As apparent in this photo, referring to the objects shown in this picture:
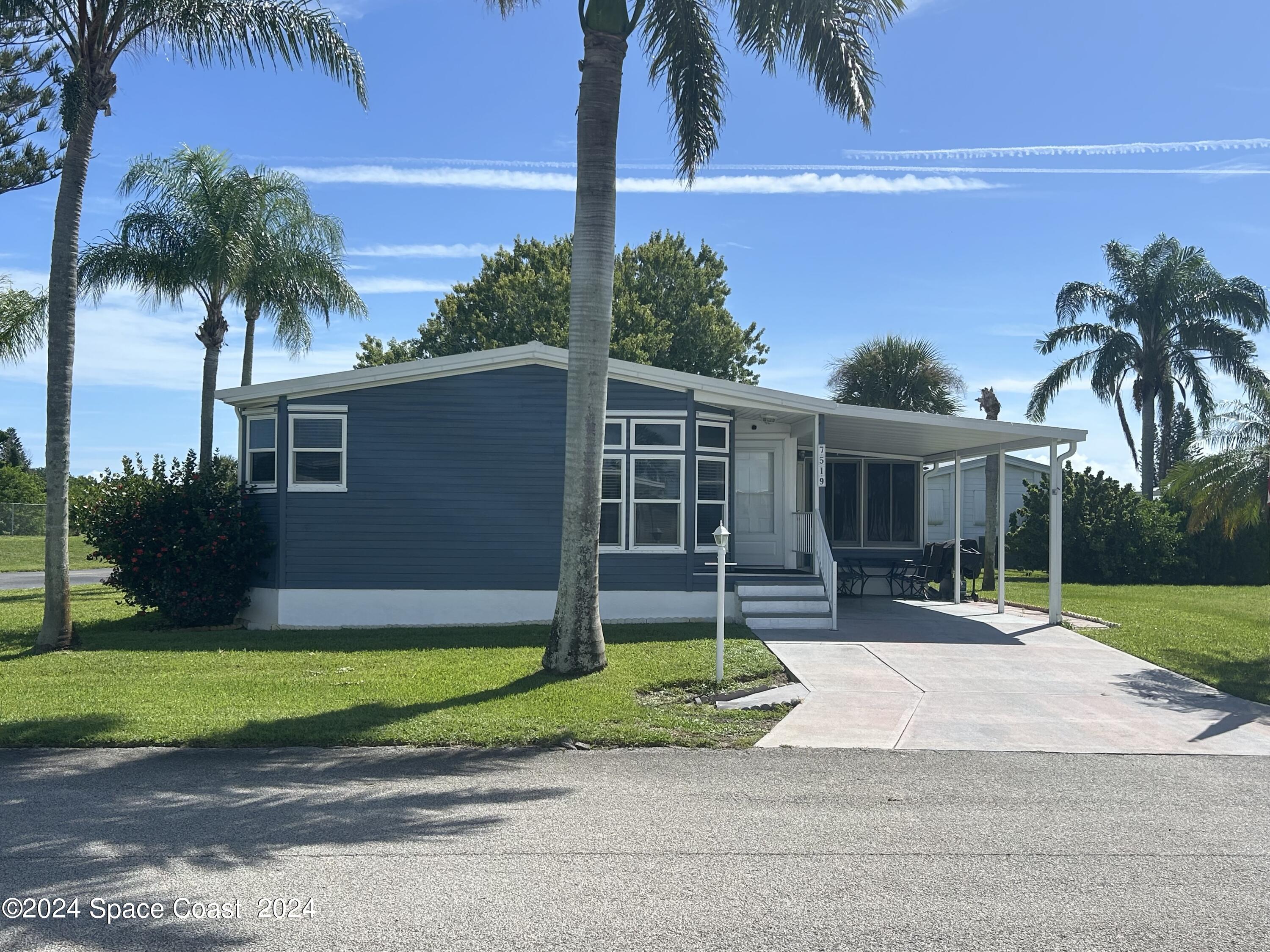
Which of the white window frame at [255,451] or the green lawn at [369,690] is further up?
the white window frame at [255,451]

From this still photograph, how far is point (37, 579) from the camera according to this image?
28.6 metres

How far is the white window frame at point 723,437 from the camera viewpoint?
15.6 meters

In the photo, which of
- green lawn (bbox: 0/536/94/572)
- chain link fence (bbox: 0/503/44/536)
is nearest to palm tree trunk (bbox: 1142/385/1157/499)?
green lawn (bbox: 0/536/94/572)

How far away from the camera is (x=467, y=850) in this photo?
18.2 ft

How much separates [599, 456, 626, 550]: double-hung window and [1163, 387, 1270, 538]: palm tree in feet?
26.0

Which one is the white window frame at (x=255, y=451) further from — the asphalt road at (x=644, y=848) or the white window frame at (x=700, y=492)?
the asphalt road at (x=644, y=848)

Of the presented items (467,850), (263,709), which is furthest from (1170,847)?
(263,709)

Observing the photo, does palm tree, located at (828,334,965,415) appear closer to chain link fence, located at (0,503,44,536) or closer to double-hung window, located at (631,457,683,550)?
double-hung window, located at (631,457,683,550)

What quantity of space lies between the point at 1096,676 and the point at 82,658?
11.3 metres

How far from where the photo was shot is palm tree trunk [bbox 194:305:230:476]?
21.9m

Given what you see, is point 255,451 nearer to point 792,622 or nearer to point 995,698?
point 792,622

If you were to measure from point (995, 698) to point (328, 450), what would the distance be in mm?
9744

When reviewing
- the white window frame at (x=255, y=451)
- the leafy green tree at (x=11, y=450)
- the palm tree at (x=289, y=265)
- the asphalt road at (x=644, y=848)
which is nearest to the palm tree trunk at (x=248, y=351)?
the palm tree at (x=289, y=265)

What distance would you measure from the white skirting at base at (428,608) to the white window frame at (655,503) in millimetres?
738
